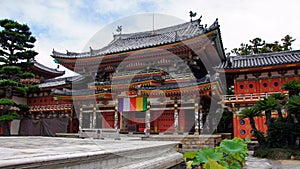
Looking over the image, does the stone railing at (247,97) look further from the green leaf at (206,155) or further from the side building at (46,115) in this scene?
the side building at (46,115)

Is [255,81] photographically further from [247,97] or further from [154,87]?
[154,87]

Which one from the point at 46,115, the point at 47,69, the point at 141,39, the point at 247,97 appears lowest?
the point at 46,115

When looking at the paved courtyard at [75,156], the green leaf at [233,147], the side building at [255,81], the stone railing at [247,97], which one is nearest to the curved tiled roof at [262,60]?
the side building at [255,81]

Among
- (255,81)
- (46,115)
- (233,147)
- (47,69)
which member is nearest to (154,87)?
(255,81)

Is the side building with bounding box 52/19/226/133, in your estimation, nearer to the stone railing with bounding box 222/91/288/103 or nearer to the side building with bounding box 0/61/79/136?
the stone railing with bounding box 222/91/288/103

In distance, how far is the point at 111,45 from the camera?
2653 centimetres

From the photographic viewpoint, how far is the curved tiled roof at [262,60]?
18.2 metres

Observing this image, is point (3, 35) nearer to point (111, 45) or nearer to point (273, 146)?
point (111, 45)

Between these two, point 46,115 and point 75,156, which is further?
point 46,115

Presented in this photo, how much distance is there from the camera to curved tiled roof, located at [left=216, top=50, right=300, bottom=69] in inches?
717

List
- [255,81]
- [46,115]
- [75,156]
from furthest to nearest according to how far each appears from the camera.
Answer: [46,115]
[255,81]
[75,156]

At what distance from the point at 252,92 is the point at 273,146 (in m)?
7.12

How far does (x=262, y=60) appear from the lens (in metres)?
20.2

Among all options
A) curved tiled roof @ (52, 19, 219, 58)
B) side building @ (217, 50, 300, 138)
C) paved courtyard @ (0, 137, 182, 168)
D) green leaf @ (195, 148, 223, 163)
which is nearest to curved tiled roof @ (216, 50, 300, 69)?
side building @ (217, 50, 300, 138)
